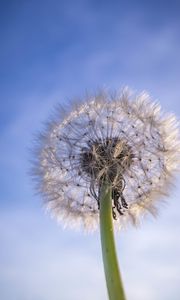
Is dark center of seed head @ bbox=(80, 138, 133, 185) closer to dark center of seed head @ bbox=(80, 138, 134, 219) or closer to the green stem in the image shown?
dark center of seed head @ bbox=(80, 138, 134, 219)

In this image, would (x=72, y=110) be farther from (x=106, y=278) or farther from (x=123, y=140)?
(x=106, y=278)

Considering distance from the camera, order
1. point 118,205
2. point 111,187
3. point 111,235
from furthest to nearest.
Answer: point 118,205 → point 111,187 → point 111,235

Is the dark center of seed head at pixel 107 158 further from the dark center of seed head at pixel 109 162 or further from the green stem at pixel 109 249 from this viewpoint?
the green stem at pixel 109 249

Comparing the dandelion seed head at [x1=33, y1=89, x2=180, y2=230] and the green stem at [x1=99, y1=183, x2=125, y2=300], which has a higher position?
the dandelion seed head at [x1=33, y1=89, x2=180, y2=230]

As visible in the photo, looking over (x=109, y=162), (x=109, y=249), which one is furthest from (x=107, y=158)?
(x=109, y=249)

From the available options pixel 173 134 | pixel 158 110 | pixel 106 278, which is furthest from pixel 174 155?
pixel 106 278

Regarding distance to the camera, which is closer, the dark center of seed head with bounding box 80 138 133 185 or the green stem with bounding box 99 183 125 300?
the green stem with bounding box 99 183 125 300

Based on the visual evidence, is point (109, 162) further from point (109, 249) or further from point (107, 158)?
point (109, 249)
